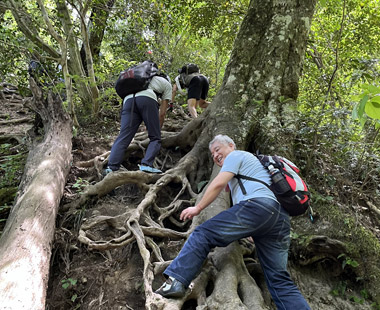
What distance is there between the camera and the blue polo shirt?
2713 mm

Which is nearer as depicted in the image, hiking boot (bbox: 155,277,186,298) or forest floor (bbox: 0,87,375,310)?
hiking boot (bbox: 155,277,186,298)

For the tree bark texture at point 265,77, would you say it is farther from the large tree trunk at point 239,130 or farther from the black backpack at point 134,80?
the black backpack at point 134,80

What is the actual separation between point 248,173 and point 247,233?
1.91 feet

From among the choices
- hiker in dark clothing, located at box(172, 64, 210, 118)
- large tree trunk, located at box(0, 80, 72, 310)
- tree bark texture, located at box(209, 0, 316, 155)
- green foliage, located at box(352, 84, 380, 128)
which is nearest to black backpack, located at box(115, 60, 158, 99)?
tree bark texture, located at box(209, 0, 316, 155)

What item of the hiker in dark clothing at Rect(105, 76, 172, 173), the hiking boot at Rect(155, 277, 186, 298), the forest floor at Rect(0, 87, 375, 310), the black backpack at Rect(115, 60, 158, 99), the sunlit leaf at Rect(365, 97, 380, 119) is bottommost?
the forest floor at Rect(0, 87, 375, 310)

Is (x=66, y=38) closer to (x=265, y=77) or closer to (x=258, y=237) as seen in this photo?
(x=265, y=77)

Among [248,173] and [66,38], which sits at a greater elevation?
[66,38]

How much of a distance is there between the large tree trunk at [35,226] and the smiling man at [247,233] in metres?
1.07

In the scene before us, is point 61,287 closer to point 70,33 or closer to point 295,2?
point 70,33

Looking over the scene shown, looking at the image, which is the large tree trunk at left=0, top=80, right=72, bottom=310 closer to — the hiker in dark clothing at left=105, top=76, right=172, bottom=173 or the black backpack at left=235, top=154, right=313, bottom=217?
the hiker in dark clothing at left=105, top=76, right=172, bottom=173

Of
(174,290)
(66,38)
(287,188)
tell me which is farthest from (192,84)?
(174,290)

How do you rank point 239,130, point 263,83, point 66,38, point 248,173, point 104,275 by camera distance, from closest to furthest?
point 248,173
point 104,275
point 239,130
point 263,83
point 66,38

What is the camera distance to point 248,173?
2834mm

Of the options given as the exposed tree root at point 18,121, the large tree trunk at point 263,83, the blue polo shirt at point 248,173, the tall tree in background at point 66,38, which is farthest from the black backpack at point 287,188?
the exposed tree root at point 18,121
